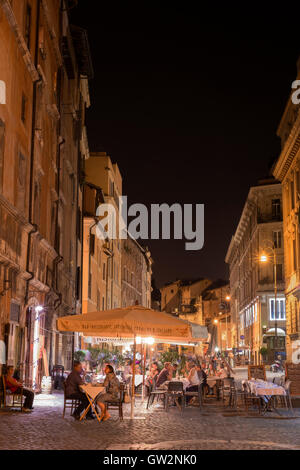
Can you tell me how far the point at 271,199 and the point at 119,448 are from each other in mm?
62410

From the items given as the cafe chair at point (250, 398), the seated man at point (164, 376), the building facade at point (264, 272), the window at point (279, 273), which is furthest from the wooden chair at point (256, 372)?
the window at point (279, 273)

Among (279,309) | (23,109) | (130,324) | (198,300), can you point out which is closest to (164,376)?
(130,324)

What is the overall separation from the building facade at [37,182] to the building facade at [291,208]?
14.3m

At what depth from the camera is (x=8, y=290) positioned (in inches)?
811

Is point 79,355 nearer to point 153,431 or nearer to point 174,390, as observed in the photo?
point 174,390

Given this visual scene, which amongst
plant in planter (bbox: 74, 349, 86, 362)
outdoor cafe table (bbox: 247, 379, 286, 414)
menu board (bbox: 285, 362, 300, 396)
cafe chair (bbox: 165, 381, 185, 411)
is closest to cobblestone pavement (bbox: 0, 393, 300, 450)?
outdoor cafe table (bbox: 247, 379, 286, 414)

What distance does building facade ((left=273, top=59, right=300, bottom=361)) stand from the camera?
42259mm

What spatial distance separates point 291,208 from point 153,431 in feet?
112

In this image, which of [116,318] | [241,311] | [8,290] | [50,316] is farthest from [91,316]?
[241,311]

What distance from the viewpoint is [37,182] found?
1035 inches

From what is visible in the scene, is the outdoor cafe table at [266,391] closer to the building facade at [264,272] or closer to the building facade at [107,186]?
the building facade at [107,186]

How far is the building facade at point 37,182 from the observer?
67.7 feet

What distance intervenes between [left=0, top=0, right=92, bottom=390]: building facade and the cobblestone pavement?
5400mm

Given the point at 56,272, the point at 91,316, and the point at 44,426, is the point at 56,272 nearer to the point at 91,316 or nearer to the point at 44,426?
the point at 91,316
